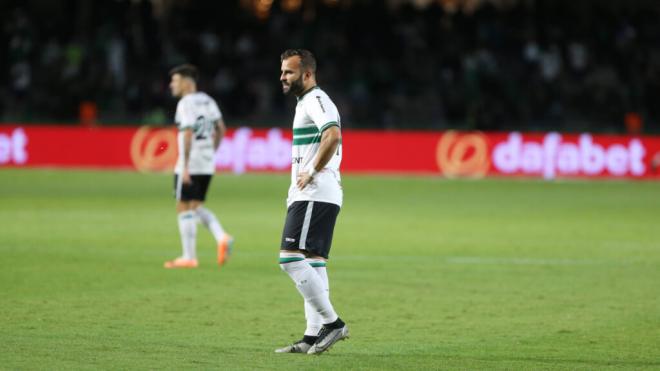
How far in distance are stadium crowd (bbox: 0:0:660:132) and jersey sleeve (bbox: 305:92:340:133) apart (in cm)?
2302

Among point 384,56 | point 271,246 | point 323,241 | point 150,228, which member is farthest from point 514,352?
point 384,56

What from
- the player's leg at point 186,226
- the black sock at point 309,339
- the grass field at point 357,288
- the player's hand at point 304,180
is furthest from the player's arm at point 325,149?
the player's leg at point 186,226

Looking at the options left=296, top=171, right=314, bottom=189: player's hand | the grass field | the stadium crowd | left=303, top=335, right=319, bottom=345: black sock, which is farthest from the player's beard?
the stadium crowd

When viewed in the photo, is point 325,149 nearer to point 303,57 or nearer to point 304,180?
point 304,180

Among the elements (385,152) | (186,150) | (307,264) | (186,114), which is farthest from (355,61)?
(307,264)

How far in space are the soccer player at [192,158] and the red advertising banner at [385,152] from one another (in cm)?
1662

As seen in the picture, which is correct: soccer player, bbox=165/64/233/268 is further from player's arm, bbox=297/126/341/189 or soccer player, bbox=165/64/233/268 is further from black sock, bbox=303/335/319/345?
player's arm, bbox=297/126/341/189

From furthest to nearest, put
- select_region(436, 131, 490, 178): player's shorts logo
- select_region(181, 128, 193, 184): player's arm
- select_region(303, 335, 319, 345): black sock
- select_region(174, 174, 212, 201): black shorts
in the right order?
select_region(436, 131, 490, 178): player's shorts logo
select_region(174, 174, 212, 201): black shorts
select_region(181, 128, 193, 184): player's arm
select_region(303, 335, 319, 345): black sock

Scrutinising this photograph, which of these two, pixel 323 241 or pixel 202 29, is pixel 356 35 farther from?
pixel 323 241

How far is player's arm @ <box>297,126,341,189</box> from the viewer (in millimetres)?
7844

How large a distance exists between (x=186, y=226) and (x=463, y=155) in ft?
61.3

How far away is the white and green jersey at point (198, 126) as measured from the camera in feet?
43.3

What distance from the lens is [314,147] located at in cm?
815

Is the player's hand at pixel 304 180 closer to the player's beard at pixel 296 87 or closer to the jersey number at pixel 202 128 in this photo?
the player's beard at pixel 296 87
